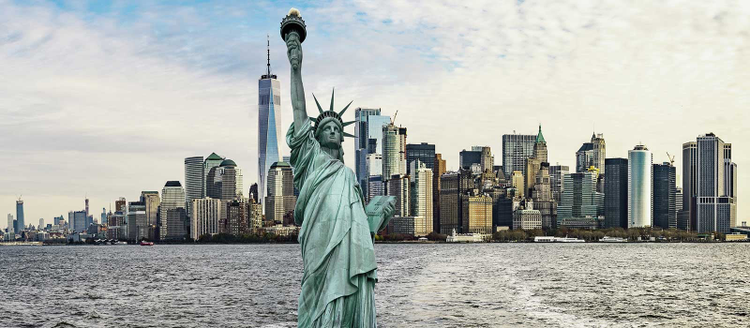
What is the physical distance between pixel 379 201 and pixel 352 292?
4.21ft

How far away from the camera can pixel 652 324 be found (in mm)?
33781

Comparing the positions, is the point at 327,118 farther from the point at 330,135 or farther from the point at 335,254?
the point at 335,254

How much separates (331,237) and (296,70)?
2.08 m

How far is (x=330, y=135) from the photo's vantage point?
10.2 metres

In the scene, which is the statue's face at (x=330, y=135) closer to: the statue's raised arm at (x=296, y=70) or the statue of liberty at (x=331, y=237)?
the statue of liberty at (x=331, y=237)

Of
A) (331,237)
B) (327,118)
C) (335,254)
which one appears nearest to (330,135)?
(327,118)

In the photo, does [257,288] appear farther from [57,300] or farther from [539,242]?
[539,242]

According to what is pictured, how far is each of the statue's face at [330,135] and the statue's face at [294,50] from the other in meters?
0.80

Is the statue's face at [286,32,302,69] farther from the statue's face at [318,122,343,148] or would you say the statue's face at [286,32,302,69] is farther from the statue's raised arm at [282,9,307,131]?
the statue's face at [318,122,343,148]

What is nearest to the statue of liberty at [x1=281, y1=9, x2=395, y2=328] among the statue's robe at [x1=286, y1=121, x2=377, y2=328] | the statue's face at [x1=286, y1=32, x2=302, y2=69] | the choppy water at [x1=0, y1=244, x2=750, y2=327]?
the statue's robe at [x1=286, y1=121, x2=377, y2=328]

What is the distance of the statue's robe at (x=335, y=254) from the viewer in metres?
9.50

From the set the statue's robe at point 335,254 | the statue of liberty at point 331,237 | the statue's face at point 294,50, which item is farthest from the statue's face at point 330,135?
the statue's face at point 294,50

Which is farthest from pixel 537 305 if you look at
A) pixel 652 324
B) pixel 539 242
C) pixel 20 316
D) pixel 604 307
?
pixel 539 242

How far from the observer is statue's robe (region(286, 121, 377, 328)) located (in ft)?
31.2
